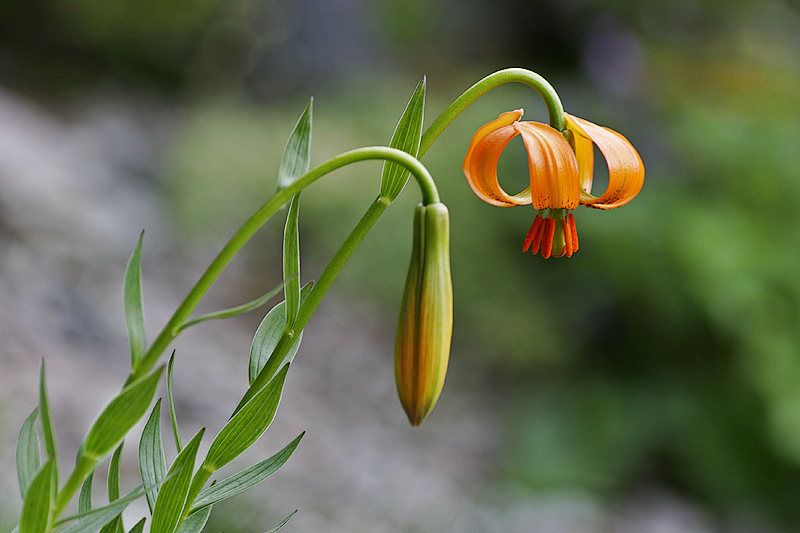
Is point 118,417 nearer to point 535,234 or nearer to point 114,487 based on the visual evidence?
point 114,487

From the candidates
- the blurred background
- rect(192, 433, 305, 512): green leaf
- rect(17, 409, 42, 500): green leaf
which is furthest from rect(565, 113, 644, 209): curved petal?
the blurred background

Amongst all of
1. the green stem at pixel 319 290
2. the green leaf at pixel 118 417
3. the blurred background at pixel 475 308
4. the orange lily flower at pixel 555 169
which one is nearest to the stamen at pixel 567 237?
the orange lily flower at pixel 555 169

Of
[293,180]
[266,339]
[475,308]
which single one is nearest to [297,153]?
[293,180]

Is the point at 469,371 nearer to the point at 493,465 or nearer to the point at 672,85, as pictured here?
the point at 493,465

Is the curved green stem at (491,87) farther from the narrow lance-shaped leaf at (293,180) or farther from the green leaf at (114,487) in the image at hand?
the green leaf at (114,487)

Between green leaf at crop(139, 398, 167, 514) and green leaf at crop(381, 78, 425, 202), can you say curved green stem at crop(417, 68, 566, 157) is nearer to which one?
green leaf at crop(381, 78, 425, 202)

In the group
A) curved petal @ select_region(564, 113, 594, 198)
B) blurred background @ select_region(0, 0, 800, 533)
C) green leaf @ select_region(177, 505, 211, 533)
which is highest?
blurred background @ select_region(0, 0, 800, 533)
